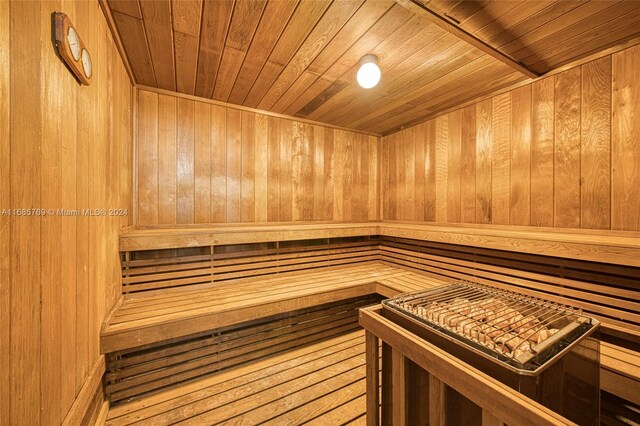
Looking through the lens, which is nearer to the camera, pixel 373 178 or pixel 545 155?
pixel 545 155

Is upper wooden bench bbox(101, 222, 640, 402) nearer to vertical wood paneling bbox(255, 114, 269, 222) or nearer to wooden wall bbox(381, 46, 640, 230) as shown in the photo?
wooden wall bbox(381, 46, 640, 230)

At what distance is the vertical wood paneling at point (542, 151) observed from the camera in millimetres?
2270

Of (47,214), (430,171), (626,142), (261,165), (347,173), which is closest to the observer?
(47,214)

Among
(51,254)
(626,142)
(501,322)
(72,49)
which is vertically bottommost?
(501,322)

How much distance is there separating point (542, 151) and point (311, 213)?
8.44 feet

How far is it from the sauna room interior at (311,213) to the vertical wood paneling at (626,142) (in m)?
0.02

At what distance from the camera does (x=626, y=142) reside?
1.88 m

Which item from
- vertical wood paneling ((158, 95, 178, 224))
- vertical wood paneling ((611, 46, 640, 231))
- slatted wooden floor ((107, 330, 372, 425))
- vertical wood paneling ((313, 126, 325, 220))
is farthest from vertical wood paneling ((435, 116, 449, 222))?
vertical wood paneling ((158, 95, 178, 224))

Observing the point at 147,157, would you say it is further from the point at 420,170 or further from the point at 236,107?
the point at 420,170

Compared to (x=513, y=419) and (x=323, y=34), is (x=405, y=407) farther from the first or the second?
(x=323, y=34)

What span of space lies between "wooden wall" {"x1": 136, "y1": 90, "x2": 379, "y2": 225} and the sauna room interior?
1.0 inches

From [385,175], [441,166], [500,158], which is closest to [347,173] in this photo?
[385,175]

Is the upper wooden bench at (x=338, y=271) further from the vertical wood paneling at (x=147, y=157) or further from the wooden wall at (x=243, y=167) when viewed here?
the wooden wall at (x=243, y=167)

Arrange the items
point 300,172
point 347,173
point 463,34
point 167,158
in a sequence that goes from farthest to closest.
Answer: point 347,173 < point 300,172 < point 167,158 < point 463,34
